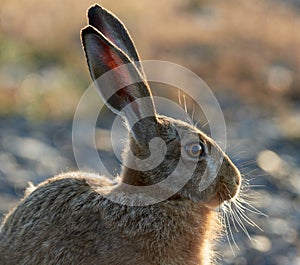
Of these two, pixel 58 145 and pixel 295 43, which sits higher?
pixel 295 43

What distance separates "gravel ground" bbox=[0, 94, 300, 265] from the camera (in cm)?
786

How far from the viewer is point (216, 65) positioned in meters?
15.6

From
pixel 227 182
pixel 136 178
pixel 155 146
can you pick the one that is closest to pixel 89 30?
pixel 155 146

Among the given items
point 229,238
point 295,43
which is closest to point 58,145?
point 229,238

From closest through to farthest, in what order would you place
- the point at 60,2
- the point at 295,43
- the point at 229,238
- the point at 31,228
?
the point at 31,228, the point at 229,238, the point at 295,43, the point at 60,2

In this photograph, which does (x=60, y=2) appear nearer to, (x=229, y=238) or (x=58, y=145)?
(x=58, y=145)

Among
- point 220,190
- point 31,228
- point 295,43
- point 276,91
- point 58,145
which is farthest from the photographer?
point 295,43

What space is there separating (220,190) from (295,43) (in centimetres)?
1245

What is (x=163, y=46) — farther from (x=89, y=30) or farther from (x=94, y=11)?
(x=89, y=30)

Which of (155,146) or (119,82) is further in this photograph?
(155,146)

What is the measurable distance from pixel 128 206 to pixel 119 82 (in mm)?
898

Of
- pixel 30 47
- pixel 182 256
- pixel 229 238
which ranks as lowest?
pixel 182 256

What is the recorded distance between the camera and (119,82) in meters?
5.60

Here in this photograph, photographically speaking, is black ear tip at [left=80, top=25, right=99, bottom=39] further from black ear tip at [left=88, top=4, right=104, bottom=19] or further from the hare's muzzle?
the hare's muzzle
